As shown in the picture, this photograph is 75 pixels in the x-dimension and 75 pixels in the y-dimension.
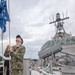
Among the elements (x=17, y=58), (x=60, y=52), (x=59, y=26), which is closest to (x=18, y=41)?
(x=17, y=58)

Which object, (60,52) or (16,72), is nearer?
(16,72)

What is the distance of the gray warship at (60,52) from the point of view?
8359 mm

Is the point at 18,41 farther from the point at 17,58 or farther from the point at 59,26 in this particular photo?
the point at 59,26

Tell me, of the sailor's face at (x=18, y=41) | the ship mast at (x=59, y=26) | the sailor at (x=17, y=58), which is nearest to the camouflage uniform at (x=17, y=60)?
the sailor at (x=17, y=58)

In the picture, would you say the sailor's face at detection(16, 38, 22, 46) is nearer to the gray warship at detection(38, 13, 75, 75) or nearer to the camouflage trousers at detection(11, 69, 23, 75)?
the camouflage trousers at detection(11, 69, 23, 75)

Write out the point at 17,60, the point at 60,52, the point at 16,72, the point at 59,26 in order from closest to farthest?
the point at 16,72 → the point at 17,60 → the point at 60,52 → the point at 59,26

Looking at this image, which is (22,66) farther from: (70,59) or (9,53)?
(70,59)

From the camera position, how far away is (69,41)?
105 feet

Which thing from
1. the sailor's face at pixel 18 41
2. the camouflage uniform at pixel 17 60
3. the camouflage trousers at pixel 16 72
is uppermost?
the sailor's face at pixel 18 41

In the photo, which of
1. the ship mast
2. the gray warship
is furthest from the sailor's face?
the ship mast

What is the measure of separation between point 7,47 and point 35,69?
2.91 meters

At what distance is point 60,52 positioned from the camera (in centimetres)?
1334

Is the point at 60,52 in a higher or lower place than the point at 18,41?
higher

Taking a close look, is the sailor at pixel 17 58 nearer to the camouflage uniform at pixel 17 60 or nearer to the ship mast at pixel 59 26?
the camouflage uniform at pixel 17 60
